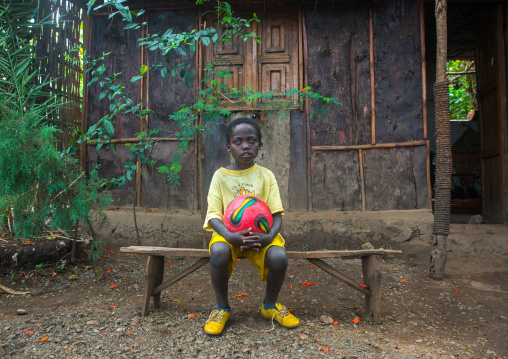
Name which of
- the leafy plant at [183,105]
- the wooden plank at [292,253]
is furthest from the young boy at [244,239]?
the leafy plant at [183,105]

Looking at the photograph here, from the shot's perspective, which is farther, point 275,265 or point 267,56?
point 267,56

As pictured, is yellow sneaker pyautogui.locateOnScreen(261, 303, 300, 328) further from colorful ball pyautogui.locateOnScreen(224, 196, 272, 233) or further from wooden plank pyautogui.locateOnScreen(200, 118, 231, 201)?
wooden plank pyautogui.locateOnScreen(200, 118, 231, 201)

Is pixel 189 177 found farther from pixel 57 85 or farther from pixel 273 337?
pixel 273 337

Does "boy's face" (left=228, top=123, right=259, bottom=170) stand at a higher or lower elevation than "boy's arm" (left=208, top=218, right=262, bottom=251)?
higher

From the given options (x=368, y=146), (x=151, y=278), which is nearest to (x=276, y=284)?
(x=151, y=278)

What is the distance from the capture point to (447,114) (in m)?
3.41

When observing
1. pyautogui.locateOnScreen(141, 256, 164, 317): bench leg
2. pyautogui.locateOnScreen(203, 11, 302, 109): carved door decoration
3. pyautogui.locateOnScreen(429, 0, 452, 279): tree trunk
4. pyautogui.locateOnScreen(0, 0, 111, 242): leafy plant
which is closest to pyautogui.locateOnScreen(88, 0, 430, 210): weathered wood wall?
pyautogui.locateOnScreen(203, 11, 302, 109): carved door decoration

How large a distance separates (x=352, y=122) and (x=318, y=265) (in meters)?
Answer: 2.58

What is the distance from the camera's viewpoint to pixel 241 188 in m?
2.53

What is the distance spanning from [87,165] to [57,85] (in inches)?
47.5

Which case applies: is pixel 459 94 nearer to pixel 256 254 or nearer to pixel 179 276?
pixel 256 254

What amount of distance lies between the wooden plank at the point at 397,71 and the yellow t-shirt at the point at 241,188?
8.32 feet

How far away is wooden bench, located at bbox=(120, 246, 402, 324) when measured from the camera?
96.7 inches

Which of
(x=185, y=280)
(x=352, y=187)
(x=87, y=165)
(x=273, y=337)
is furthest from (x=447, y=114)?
(x=87, y=165)
